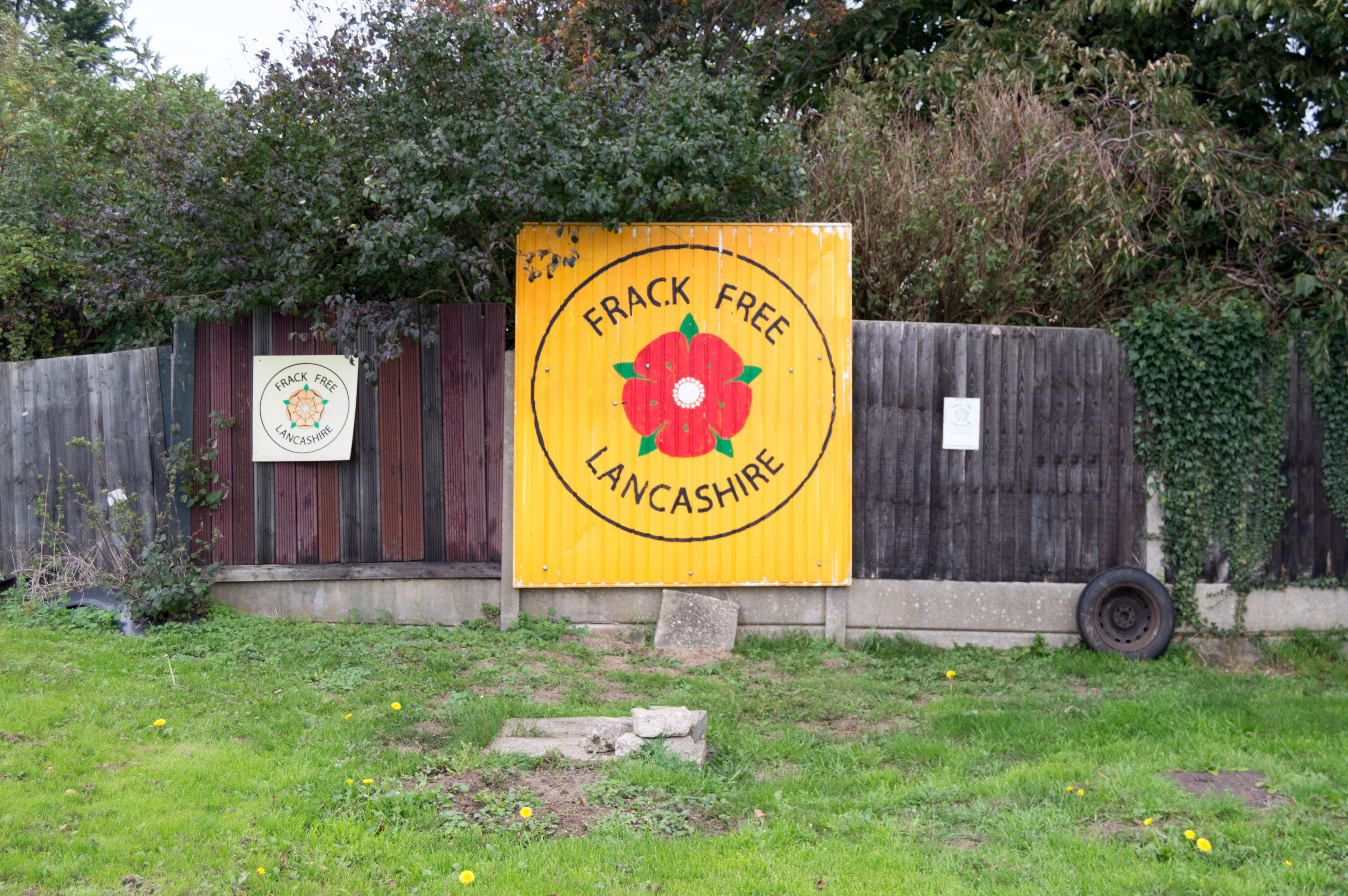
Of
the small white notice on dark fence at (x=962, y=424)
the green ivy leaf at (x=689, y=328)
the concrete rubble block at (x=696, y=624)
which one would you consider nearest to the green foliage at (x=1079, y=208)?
the small white notice on dark fence at (x=962, y=424)

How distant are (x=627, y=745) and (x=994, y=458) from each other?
→ 4.17m

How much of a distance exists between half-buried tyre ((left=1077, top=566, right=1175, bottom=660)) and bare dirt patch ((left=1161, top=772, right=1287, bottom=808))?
2.59 m

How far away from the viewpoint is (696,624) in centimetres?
748

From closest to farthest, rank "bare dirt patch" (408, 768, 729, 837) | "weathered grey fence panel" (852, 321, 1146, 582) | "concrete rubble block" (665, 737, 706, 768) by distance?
"bare dirt patch" (408, 768, 729, 837)
"concrete rubble block" (665, 737, 706, 768)
"weathered grey fence panel" (852, 321, 1146, 582)

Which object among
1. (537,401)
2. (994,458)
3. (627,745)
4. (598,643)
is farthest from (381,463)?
(994,458)

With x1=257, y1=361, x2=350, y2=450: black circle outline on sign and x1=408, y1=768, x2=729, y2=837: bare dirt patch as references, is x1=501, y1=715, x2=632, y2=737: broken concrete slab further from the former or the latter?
x1=257, y1=361, x2=350, y2=450: black circle outline on sign

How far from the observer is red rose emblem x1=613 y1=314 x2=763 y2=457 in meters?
7.64

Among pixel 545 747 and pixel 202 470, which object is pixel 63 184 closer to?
pixel 202 470

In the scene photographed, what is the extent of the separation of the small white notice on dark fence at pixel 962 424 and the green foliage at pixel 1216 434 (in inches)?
49.7

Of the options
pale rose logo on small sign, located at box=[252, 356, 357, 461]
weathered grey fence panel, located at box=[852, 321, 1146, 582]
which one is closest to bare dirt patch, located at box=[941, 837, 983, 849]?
weathered grey fence panel, located at box=[852, 321, 1146, 582]

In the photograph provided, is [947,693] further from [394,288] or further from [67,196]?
[67,196]

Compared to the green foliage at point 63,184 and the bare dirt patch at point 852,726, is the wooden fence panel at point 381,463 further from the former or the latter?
the bare dirt patch at point 852,726

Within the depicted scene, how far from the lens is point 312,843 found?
153 inches

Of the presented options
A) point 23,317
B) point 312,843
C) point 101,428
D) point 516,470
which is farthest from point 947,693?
point 23,317
